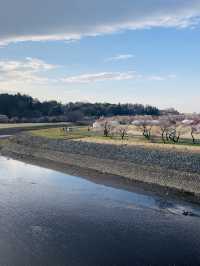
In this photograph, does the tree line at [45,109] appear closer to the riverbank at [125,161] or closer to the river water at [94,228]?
the riverbank at [125,161]

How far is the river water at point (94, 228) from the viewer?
18.7 meters

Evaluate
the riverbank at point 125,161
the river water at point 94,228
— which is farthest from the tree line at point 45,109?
the river water at point 94,228

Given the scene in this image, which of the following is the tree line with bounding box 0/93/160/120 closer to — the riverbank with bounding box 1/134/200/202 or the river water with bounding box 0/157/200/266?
the riverbank with bounding box 1/134/200/202

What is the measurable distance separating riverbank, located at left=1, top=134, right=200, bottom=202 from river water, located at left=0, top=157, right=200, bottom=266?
4.34 m

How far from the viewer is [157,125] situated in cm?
7981

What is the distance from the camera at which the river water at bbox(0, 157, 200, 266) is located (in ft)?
61.3

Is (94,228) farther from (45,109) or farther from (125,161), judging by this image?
(45,109)

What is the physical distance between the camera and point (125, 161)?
44.5 m

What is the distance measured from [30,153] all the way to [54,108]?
360ft

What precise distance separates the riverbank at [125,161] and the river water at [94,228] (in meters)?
4.34

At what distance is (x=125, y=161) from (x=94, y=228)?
71.8 ft

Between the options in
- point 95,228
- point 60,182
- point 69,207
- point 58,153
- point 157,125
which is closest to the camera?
point 95,228

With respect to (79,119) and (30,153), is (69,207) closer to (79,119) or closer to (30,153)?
(30,153)

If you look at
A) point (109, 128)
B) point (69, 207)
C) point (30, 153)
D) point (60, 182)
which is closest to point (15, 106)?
point (109, 128)
